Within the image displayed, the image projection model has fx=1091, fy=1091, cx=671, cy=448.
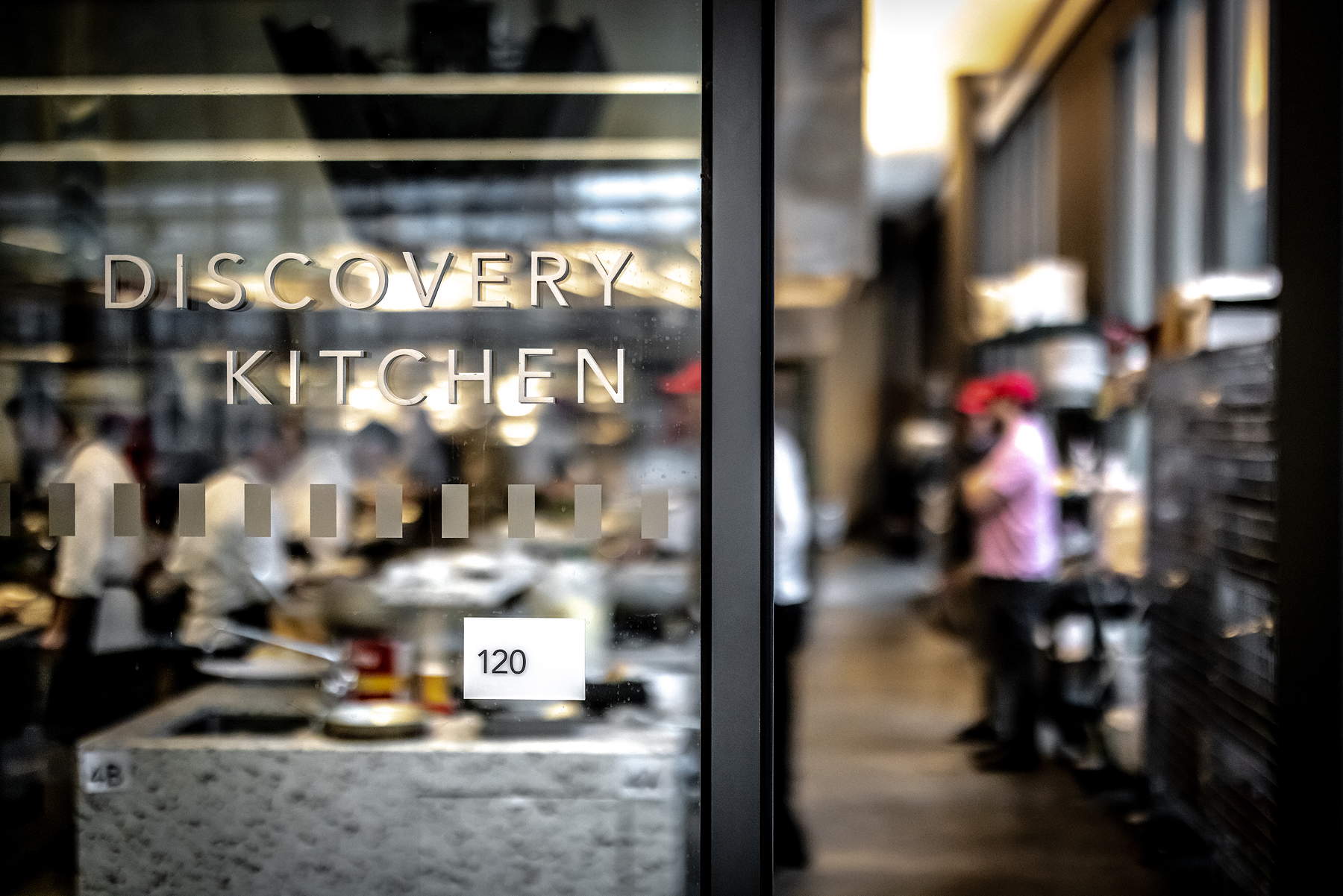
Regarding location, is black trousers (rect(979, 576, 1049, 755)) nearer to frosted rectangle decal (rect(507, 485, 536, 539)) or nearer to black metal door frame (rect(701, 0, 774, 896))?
black metal door frame (rect(701, 0, 774, 896))

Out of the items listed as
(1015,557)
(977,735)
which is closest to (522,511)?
(1015,557)

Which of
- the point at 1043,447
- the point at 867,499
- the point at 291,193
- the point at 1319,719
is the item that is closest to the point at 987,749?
the point at 1043,447

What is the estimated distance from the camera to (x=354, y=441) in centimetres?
186

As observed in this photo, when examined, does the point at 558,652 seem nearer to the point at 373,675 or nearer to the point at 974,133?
the point at 373,675

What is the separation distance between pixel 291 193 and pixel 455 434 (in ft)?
1.67

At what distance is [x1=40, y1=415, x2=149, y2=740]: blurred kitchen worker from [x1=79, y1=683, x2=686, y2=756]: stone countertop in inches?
3.4

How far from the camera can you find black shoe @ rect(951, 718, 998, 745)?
529 centimetres

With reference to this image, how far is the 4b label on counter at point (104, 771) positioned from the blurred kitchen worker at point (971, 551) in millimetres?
3864

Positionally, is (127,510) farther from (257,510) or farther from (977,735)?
(977,735)

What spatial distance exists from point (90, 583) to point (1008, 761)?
406 cm

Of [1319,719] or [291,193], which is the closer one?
[1319,719]

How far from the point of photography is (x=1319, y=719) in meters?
1.75

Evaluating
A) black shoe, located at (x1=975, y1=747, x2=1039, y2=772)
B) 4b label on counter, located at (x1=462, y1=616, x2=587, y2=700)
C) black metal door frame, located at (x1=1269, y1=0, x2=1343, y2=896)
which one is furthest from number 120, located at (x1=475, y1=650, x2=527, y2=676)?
black shoe, located at (x1=975, y1=747, x2=1039, y2=772)

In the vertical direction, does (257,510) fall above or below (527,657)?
above
